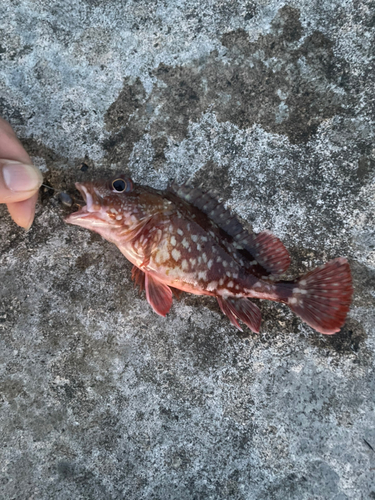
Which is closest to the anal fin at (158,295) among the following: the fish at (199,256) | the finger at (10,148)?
the fish at (199,256)

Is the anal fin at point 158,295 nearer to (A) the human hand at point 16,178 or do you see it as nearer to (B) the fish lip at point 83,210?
(B) the fish lip at point 83,210

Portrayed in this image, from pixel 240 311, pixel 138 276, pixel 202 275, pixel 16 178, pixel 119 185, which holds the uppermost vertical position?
pixel 119 185

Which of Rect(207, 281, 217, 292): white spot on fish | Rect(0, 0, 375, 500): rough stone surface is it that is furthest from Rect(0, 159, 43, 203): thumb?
Rect(207, 281, 217, 292): white spot on fish

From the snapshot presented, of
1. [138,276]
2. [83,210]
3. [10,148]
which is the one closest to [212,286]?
[138,276]

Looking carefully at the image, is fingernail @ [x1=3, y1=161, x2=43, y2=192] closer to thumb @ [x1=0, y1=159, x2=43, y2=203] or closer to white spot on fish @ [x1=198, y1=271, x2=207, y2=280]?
thumb @ [x1=0, y1=159, x2=43, y2=203]

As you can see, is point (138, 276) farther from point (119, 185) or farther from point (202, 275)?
point (119, 185)

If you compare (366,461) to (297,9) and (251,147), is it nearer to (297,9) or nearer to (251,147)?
(251,147)
